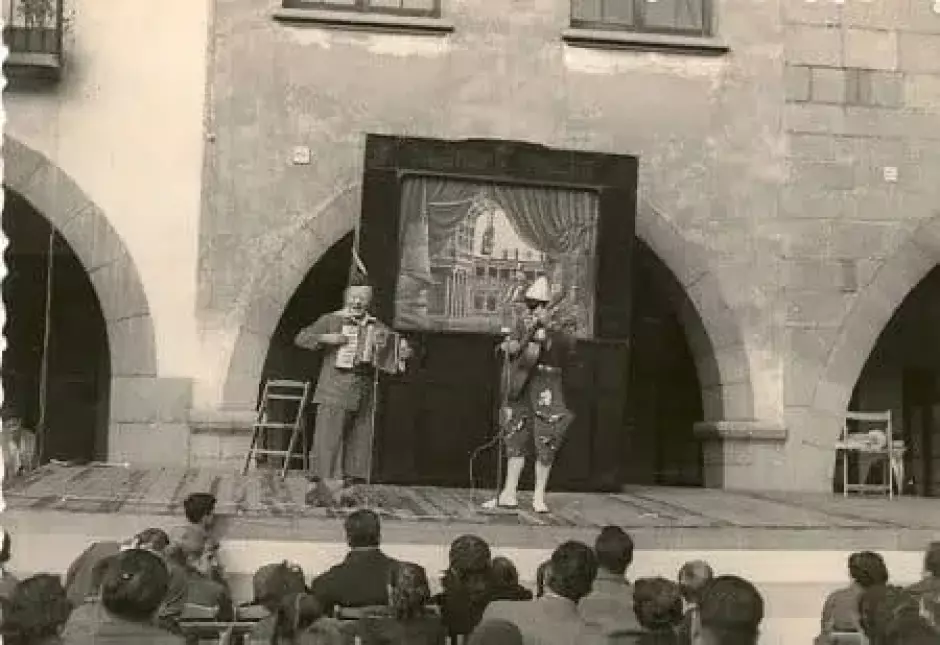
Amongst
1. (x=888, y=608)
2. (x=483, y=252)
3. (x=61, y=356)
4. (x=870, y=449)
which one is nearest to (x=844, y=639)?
(x=888, y=608)

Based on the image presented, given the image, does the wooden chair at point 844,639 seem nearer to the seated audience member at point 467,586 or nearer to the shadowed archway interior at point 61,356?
the seated audience member at point 467,586

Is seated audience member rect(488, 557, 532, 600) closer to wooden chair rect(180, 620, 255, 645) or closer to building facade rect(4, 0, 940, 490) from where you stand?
wooden chair rect(180, 620, 255, 645)

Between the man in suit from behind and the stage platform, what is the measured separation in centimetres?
252

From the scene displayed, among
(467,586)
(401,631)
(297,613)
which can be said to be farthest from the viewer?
(467,586)

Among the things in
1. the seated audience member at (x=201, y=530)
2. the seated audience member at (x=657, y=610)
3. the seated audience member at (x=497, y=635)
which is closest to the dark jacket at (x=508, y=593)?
the seated audience member at (x=657, y=610)

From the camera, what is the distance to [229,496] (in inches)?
300

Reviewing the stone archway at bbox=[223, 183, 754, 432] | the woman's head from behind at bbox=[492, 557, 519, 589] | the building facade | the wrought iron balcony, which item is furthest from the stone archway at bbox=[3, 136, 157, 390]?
the woman's head from behind at bbox=[492, 557, 519, 589]

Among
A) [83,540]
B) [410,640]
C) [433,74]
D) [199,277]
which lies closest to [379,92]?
[433,74]

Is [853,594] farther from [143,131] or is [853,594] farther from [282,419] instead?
[143,131]

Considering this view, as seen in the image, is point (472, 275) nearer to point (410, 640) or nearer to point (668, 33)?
point (668, 33)

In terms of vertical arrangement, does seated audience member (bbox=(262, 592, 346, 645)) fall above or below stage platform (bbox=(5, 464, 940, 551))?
below

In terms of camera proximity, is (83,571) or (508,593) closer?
(508,593)

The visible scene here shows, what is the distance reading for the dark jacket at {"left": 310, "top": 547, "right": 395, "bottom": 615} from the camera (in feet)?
15.9

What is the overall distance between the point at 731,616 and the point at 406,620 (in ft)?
4.21
